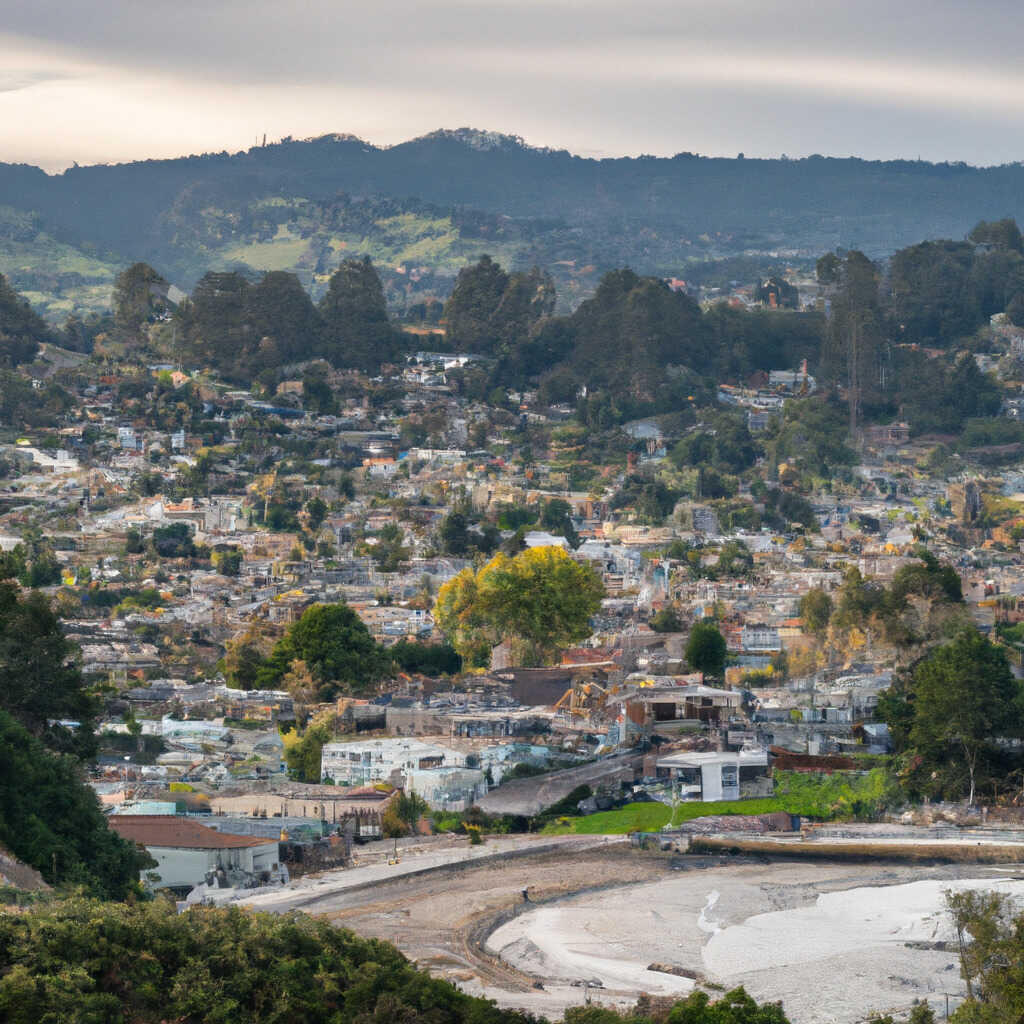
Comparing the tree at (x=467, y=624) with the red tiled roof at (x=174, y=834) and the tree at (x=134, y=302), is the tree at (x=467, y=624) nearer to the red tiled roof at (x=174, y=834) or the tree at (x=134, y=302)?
the red tiled roof at (x=174, y=834)

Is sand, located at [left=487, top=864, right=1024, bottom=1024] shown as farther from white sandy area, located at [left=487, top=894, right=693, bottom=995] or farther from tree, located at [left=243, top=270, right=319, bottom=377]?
tree, located at [left=243, top=270, right=319, bottom=377]

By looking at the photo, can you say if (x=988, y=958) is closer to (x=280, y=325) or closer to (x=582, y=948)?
(x=582, y=948)

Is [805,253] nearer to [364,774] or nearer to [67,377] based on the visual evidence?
[67,377]

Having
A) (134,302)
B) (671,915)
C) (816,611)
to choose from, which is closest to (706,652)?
(816,611)

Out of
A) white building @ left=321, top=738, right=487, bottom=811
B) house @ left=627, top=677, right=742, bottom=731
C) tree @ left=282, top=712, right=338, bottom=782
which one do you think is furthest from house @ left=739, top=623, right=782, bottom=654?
white building @ left=321, top=738, right=487, bottom=811

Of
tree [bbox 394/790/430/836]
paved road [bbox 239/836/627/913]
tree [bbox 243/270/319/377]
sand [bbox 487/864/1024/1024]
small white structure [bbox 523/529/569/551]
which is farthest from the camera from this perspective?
tree [bbox 243/270/319/377]

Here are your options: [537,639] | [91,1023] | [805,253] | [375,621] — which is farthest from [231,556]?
[805,253]
